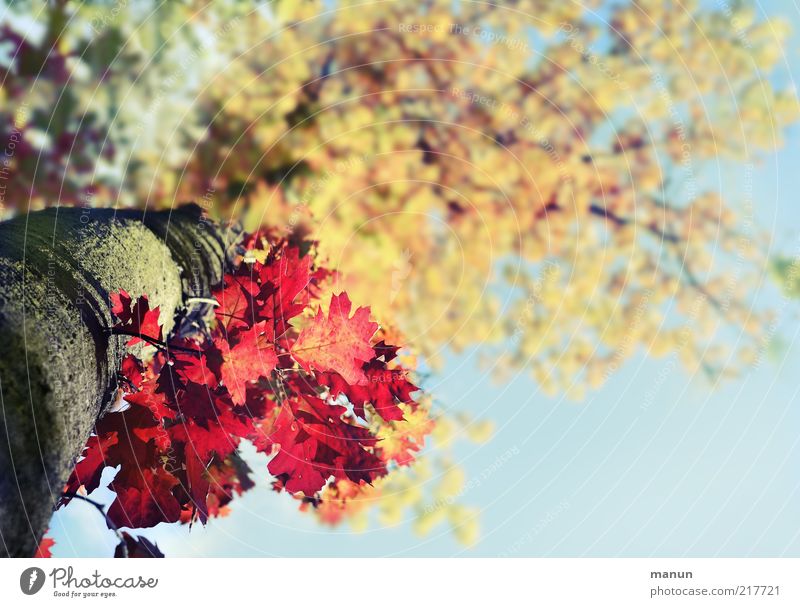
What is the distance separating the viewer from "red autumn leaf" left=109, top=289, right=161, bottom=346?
144cm

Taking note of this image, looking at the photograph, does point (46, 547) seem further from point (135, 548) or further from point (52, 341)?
point (52, 341)

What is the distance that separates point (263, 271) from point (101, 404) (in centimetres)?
61

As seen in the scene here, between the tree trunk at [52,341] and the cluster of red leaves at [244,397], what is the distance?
13 centimetres

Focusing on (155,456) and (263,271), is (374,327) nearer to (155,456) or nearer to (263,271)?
(263,271)

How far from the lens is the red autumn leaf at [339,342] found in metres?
1.80

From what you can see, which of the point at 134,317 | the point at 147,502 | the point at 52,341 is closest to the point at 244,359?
the point at 134,317

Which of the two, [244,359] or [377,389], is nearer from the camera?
[244,359]

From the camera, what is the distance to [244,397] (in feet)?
5.55

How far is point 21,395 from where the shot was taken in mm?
975

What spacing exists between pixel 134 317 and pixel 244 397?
0.40 metres

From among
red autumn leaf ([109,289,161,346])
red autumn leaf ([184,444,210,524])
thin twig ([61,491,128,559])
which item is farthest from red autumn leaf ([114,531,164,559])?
red autumn leaf ([109,289,161,346])

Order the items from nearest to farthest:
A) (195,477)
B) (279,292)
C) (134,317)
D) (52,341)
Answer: (52,341) < (134,317) < (195,477) < (279,292)

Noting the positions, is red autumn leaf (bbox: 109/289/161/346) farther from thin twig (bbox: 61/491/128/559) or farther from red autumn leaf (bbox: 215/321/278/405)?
thin twig (bbox: 61/491/128/559)

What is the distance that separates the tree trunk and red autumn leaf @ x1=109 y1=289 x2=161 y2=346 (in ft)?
0.10
